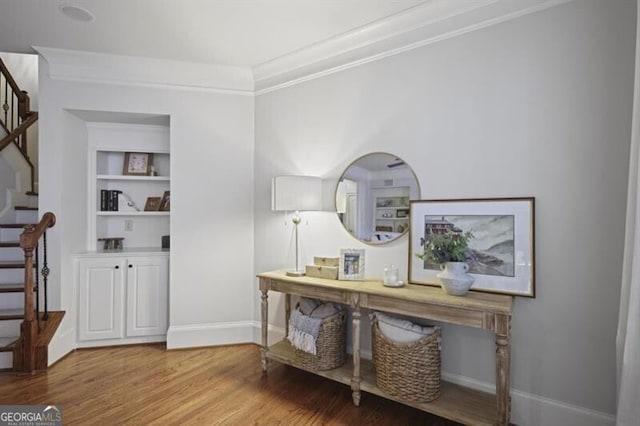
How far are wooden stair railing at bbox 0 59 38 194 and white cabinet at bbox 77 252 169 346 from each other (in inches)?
65.9

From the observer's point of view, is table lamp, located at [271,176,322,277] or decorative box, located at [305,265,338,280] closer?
decorative box, located at [305,265,338,280]

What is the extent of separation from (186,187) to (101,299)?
4.38 ft

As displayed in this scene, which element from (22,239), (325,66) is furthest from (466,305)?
(22,239)

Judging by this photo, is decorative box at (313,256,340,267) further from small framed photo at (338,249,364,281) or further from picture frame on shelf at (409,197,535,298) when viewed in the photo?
picture frame on shelf at (409,197,535,298)

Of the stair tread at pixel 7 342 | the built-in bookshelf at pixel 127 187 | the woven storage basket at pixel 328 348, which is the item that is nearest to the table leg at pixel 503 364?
the woven storage basket at pixel 328 348

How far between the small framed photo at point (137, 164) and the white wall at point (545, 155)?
8.59 ft

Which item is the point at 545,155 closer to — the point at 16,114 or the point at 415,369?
the point at 415,369

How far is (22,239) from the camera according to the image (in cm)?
280

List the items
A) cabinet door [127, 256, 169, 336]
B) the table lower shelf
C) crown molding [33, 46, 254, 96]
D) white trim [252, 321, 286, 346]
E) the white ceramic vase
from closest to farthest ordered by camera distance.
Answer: the table lower shelf, the white ceramic vase, crown molding [33, 46, 254, 96], white trim [252, 321, 286, 346], cabinet door [127, 256, 169, 336]

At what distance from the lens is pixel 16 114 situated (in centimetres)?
455

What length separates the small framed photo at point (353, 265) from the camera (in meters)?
2.53

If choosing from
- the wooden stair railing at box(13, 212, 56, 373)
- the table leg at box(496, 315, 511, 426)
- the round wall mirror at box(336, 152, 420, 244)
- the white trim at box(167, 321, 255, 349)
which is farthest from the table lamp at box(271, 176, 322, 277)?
the wooden stair railing at box(13, 212, 56, 373)

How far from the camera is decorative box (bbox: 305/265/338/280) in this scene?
2.61 meters

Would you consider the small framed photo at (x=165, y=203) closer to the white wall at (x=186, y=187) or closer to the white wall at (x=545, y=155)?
the white wall at (x=186, y=187)
